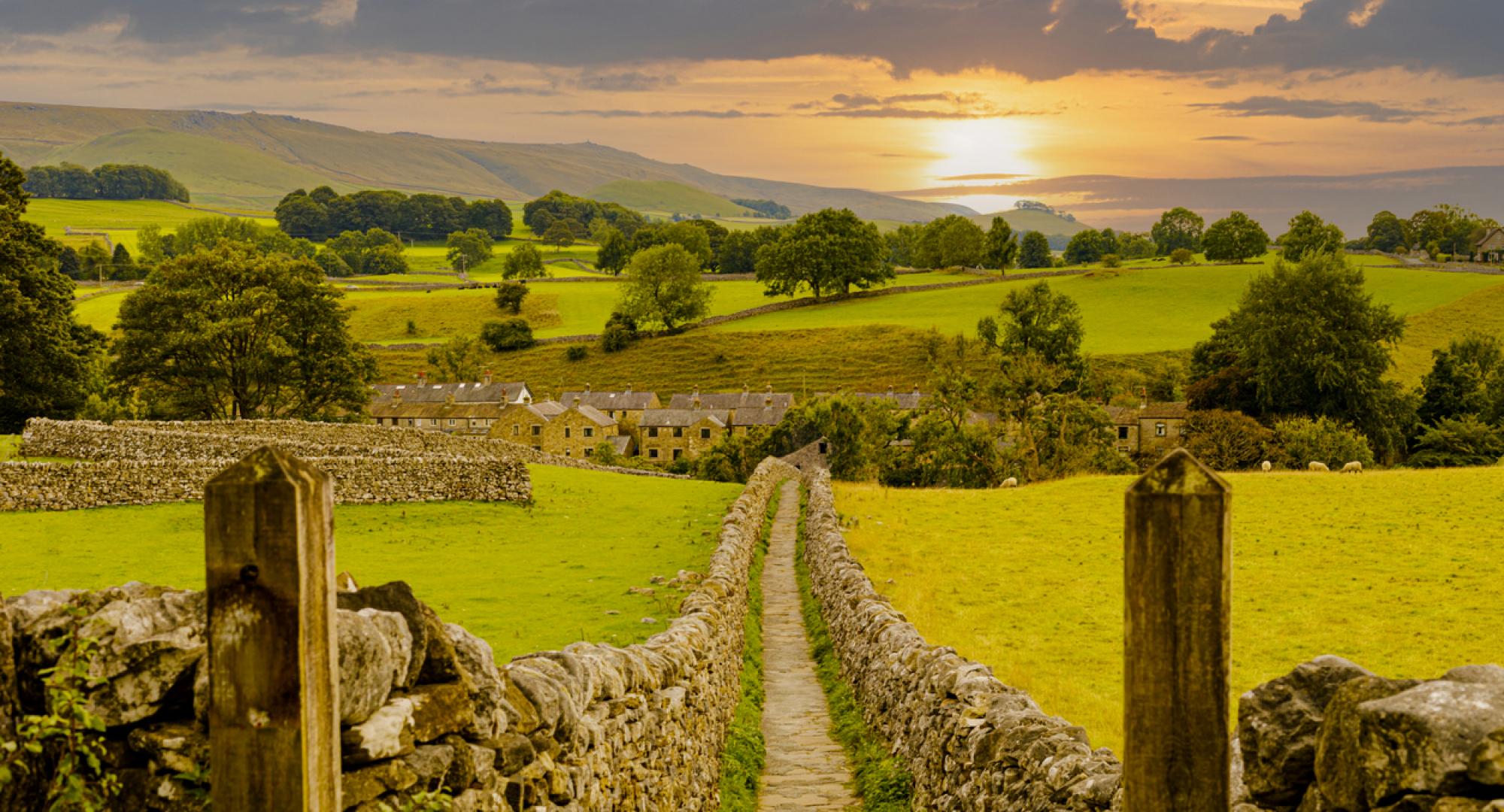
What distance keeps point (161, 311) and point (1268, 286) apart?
2624 inches

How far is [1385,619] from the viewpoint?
20250 millimetres

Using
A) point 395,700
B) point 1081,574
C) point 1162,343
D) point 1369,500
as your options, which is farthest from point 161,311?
point 1162,343

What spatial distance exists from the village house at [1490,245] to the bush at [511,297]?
132208 millimetres

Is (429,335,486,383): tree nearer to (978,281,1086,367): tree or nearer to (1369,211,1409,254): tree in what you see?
(978,281,1086,367): tree

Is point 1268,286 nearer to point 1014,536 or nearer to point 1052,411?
point 1052,411

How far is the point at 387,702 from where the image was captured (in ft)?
16.0

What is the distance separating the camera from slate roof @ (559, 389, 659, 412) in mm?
105188

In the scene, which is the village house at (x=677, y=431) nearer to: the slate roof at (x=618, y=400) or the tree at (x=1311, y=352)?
the slate roof at (x=618, y=400)

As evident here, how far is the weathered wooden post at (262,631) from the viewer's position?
373 centimetres

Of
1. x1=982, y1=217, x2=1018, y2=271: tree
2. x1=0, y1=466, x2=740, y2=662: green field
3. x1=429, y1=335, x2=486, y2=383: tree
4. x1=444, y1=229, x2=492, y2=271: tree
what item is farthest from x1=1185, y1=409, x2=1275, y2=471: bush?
x1=444, y1=229, x2=492, y2=271: tree

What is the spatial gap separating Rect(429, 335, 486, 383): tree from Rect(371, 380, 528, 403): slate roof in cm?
755

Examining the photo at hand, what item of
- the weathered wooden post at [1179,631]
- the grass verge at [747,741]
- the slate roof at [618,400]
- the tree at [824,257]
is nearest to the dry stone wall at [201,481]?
the grass verge at [747,741]

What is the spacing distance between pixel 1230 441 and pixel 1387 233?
149m

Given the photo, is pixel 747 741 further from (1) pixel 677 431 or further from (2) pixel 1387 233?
(2) pixel 1387 233
